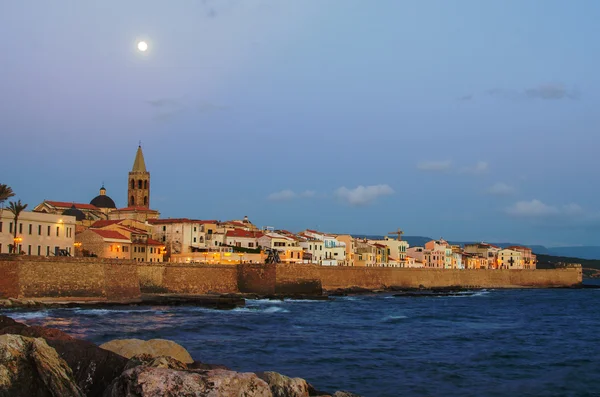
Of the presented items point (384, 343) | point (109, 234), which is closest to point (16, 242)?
point (109, 234)

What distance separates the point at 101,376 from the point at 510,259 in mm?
149407

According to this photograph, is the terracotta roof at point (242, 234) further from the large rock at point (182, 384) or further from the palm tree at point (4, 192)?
the large rock at point (182, 384)

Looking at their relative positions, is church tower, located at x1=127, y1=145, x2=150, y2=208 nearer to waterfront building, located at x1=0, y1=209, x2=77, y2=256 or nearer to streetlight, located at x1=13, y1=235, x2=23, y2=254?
waterfront building, located at x1=0, y1=209, x2=77, y2=256

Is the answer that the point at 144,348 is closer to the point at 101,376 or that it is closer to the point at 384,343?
the point at 101,376

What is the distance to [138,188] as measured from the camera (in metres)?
113

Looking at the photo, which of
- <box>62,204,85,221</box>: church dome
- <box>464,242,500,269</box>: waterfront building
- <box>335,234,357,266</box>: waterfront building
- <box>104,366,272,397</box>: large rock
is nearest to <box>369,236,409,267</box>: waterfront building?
<box>335,234,357,266</box>: waterfront building

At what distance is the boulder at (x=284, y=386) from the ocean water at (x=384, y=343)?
903 centimetres

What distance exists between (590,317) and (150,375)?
51925mm

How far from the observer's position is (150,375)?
9.26 meters

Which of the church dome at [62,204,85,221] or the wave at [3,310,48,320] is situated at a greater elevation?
the church dome at [62,204,85,221]

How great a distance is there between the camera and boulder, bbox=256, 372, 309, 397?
460 inches

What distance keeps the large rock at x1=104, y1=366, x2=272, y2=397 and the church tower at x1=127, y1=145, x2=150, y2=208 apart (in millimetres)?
105642

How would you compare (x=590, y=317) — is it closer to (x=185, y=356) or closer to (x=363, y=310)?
(x=363, y=310)

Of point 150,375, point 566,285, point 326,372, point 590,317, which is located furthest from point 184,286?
point 566,285
